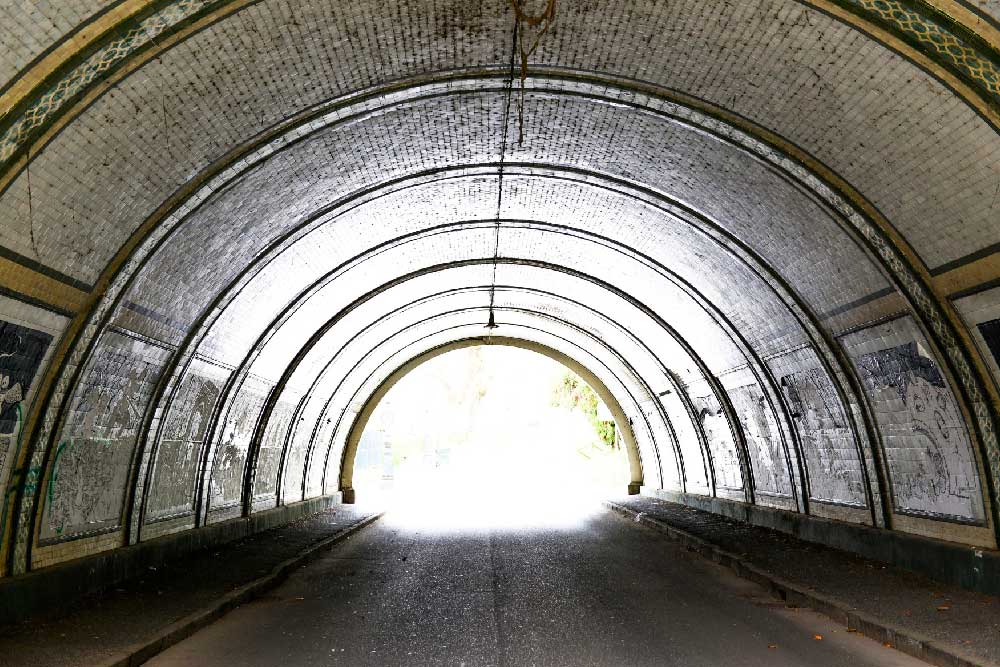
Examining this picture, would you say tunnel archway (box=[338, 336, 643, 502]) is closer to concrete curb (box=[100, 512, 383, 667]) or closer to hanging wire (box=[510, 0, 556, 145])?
concrete curb (box=[100, 512, 383, 667])

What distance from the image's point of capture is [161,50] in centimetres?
754

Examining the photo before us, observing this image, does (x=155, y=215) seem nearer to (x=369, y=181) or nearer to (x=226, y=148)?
(x=226, y=148)

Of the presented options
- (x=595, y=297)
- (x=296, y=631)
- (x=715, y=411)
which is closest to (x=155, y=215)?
(x=296, y=631)

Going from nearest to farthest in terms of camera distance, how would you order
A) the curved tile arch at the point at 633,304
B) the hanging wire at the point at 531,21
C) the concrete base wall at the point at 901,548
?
the hanging wire at the point at 531,21 → the concrete base wall at the point at 901,548 → the curved tile arch at the point at 633,304

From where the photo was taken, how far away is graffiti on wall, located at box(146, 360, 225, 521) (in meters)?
13.4

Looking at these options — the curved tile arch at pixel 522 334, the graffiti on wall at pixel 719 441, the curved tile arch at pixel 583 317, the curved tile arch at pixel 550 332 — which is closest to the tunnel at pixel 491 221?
the graffiti on wall at pixel 719 441

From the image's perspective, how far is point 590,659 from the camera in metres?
7.56

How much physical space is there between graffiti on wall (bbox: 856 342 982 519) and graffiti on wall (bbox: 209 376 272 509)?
10753 mm

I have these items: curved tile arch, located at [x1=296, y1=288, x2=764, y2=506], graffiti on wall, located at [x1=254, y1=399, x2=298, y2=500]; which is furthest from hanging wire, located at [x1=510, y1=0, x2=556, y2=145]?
graffiti on wall, located at [x1=254, y1=399, x2=298, y2=500]

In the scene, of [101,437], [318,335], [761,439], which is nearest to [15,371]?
[101,437]

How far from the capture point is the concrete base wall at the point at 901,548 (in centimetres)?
1007

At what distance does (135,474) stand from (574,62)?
809cm

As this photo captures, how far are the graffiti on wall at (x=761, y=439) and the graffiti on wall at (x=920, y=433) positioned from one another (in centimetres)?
446

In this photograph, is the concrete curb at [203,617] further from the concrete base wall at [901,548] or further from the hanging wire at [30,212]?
the concrete base wall at [901,548]
